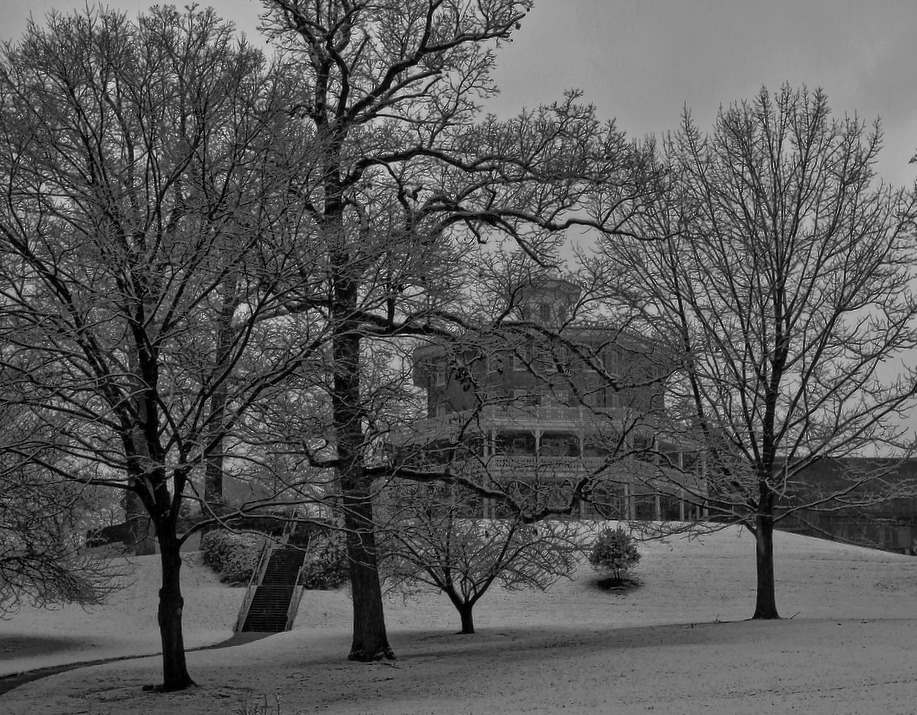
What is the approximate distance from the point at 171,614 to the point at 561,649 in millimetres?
6326

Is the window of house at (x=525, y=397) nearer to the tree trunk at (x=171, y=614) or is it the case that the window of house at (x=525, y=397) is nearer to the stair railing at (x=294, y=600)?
the tree trunk at (x=171, y=614)

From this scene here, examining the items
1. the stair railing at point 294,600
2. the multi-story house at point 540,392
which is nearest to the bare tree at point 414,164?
the multi-story house at point 540,392

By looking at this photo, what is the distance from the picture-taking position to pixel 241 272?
Answer: 9969mm

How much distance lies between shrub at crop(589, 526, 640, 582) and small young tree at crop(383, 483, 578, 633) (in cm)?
532

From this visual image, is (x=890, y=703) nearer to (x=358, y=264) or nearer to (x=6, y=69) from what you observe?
(x=358, y=264)

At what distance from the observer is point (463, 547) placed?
1845cm

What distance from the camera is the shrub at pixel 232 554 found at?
28953 millimetres

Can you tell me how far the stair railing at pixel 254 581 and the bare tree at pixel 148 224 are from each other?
14709mm

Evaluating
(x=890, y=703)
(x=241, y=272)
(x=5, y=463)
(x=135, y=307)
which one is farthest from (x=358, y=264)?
(x=890, y=703)

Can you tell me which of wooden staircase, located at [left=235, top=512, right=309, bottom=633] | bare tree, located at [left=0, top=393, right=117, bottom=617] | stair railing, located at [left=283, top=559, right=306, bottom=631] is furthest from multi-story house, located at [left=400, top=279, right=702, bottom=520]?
stair railing, located at [left=283, top=559, right=306, bottom=631]

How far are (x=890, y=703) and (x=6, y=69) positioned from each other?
10624 mm

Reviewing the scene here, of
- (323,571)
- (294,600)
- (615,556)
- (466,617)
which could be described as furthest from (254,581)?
(615,556)

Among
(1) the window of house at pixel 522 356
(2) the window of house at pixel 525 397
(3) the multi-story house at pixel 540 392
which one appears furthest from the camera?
(1) the window of house at pixel 522 356

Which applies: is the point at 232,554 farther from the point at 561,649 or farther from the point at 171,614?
the point at 171,614
